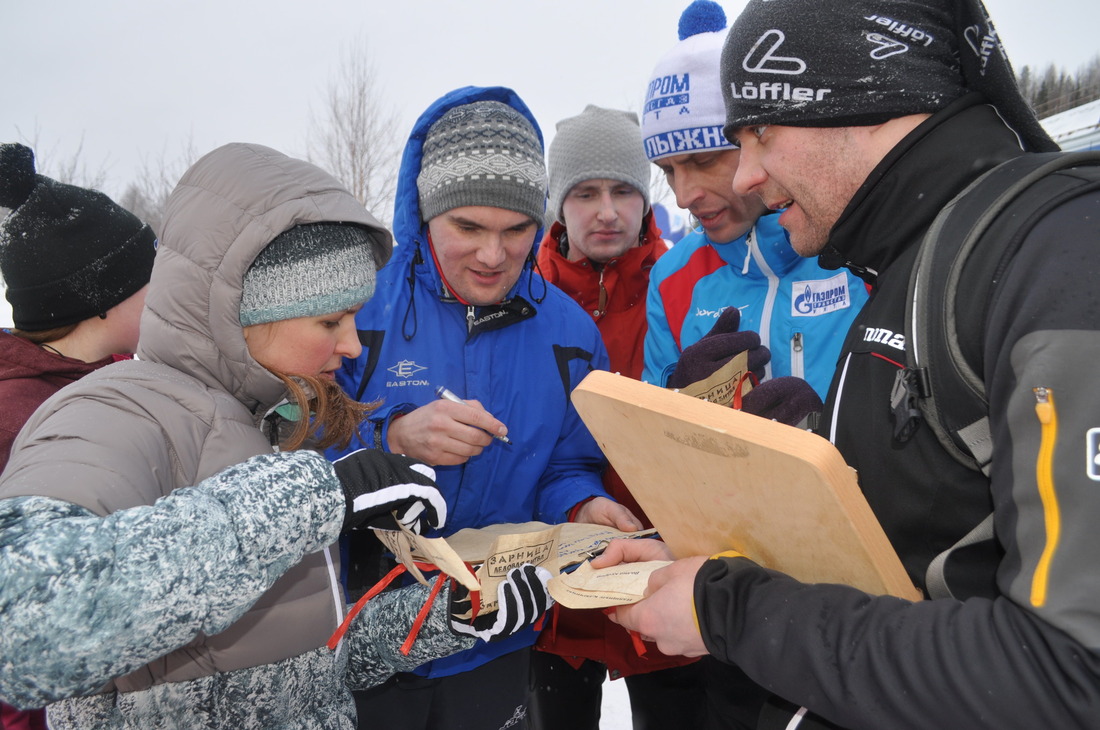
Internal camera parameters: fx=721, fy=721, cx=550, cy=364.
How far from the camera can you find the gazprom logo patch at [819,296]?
7.23 ft

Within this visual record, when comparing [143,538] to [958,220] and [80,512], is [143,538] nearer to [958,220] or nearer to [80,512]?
[80,512]

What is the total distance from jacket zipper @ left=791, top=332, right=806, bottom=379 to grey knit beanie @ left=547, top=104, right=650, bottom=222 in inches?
57.6

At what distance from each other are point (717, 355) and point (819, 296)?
1.33ft

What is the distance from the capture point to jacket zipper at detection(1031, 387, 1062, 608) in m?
0.82

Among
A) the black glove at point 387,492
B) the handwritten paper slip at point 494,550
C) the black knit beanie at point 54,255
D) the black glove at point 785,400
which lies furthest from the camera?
the black knit beanie at point 54,255

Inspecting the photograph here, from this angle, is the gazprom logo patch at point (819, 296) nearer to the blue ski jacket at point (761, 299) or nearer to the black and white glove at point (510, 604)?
the blue ski jacket at point (761, 299)

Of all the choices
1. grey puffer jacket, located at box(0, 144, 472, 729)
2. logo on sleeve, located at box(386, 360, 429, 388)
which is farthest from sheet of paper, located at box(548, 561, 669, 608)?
logo on sleeve, located at box(386, 360, 429, 388)

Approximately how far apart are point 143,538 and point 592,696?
2307mm

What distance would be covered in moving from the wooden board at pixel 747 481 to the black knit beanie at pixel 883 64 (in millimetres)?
699

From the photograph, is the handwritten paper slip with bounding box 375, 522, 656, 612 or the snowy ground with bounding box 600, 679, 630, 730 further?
the snowy ground with bounding box 600, 679, 630, 730

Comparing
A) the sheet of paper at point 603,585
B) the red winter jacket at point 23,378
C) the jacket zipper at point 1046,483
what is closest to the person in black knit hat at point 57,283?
the red winter jacket at point 23,378

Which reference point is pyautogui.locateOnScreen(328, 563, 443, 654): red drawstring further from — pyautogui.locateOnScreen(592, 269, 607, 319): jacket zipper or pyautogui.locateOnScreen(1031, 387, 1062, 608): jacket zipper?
pyautogui.locateOnScreen(592, 269, 607, 319): jacket zipper

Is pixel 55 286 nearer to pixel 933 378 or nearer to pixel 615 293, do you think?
pixel 615 293

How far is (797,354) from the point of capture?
2.26 m
